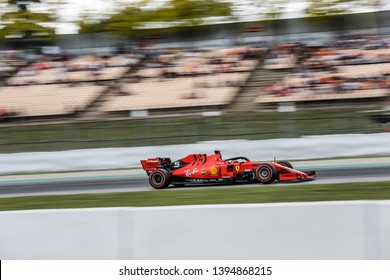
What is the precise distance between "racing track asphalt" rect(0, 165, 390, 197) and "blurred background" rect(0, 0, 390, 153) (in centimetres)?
133

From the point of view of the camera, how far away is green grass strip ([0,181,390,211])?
8660 mm

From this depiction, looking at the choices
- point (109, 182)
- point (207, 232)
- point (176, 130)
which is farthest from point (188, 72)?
point (207, 232)

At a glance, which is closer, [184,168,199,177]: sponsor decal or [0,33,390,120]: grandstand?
[184,168,199,177]: sponsor decal

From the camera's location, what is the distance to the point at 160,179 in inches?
440

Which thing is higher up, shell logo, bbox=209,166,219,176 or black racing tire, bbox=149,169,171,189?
shell logo, bbox=209,166,219,176

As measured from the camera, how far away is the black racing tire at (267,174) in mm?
10375

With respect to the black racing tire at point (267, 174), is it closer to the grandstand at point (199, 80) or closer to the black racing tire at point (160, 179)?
the black racing tire at point (160, 179)

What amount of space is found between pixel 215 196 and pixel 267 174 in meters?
1.32

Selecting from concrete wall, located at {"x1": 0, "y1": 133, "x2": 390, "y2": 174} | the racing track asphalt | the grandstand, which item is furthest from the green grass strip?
the grandstand

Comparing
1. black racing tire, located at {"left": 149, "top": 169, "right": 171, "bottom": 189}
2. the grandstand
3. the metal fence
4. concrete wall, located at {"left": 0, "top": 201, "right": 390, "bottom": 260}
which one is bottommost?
concrete wall, located at {"left": 0, "top": 201, "right": 390, "bottom": 260}

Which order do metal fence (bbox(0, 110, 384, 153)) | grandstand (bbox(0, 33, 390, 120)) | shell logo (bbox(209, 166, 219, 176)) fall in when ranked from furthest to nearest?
grandstand (bbox(0, 33, 390, 120))
metal fence (bbox(0, 110, 384, 153))
shell logo (bbox(209, 166, 219, 176))

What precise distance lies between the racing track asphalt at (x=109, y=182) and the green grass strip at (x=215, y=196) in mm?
813

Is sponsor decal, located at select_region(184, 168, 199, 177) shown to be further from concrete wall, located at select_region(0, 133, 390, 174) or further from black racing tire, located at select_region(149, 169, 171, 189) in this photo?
concrete wall, located at select_region(0, 133, 390, 174)

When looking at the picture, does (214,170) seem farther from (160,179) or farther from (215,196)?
(215,196)
